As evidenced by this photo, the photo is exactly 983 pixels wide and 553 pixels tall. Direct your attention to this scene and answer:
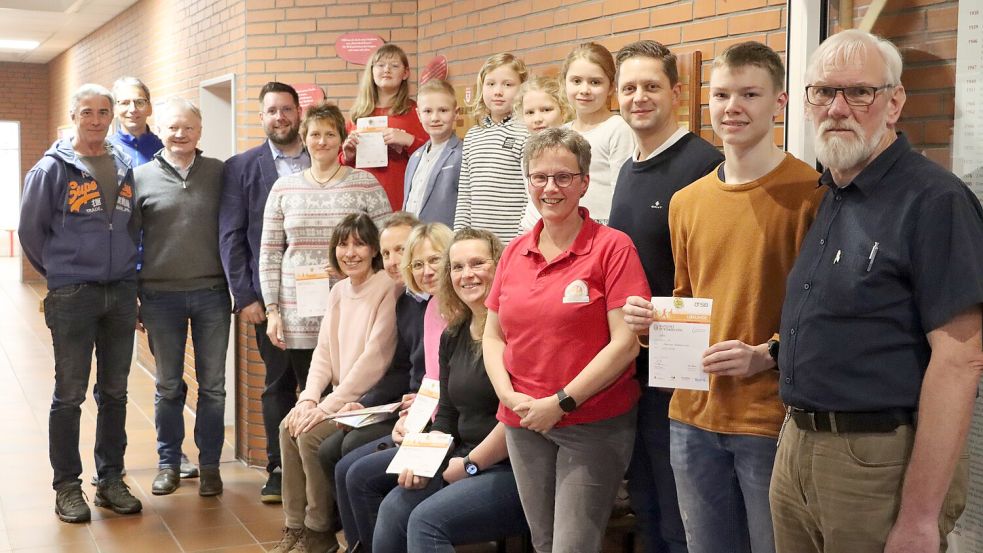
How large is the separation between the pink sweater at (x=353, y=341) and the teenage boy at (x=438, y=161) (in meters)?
0.41

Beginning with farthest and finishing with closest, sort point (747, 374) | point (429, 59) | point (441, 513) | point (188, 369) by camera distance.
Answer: point (188, 369), point (429, 59), point (441, 513), point (747, 374)

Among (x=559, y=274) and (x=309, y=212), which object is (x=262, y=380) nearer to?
(x=309, y=212)

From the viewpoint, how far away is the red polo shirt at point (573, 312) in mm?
2766

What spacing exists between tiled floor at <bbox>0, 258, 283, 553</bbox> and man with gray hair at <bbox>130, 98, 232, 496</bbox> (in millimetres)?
228

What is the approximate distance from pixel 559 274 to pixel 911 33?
1.20 meters

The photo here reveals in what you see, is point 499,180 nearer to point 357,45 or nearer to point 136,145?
point 357,45

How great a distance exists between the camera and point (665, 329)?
2.44 meters

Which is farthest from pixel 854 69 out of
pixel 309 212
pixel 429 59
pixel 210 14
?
pixel 210 14

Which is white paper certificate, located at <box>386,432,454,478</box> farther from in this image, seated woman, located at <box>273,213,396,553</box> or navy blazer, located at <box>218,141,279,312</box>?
navy blazer, located at <box>218,141,279,312</box>

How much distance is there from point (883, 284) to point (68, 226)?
381 centimetres

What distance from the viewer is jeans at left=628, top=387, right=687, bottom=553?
2.85 m

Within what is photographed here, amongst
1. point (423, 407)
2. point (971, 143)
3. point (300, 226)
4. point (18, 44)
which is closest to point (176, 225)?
point (300, 226)

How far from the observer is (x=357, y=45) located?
18.8 feet

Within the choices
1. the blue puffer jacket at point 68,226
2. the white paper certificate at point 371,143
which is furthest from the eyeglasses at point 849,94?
the blue puffer jacket at point 68,226
